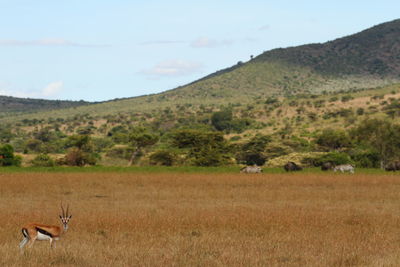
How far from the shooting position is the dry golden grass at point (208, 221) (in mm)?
13352

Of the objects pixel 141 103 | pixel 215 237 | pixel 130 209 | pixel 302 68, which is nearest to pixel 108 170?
pixel 130 209

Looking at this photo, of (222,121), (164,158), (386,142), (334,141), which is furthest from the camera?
(222,121)

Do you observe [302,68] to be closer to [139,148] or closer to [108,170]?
[139,148]

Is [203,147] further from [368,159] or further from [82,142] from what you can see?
[368,159]

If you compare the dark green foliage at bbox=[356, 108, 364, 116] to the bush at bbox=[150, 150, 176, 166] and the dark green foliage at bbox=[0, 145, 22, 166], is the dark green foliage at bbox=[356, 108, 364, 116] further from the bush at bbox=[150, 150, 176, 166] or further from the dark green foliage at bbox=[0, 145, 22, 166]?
the dark green foliage at bbox=[0, 145, 22, 166]

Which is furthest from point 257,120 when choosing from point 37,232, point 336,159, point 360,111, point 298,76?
point 37,232

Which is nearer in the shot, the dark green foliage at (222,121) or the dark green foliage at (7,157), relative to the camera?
the dark green foliage at (7,157)

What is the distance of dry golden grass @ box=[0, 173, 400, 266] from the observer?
13.4 metres

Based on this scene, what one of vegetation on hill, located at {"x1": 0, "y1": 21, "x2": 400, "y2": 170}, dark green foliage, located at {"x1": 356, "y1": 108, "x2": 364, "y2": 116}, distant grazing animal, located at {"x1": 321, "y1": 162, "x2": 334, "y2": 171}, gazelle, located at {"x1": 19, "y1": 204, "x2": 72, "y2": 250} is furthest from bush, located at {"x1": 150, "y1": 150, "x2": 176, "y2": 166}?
gazelle, located at {"x1": 19, "y1": 204, "x2": 72, "y2": 250}

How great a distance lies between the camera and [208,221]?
1969cm

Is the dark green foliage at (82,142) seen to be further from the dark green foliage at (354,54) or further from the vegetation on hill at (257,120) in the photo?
the dark green foliage at (354,54)

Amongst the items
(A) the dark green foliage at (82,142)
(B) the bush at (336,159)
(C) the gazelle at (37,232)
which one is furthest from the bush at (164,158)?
(C) the gazelle at (37,232)

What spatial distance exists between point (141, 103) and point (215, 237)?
139 meters

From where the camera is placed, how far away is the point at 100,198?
28766mm
